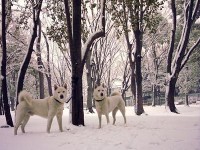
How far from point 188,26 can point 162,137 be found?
10936 millimetres

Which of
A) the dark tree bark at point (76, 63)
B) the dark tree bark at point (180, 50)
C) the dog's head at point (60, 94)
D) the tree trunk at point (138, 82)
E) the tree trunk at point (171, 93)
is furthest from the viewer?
the tree trunk at point (171, 93)

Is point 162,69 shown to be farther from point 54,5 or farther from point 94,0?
point 54,5

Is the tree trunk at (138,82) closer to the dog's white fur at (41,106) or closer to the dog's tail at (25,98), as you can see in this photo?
the dog's white fur at (41,106)

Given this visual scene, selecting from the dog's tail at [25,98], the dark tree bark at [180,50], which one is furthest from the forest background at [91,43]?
the dog's tail at [25,98]

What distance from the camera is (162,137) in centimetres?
704

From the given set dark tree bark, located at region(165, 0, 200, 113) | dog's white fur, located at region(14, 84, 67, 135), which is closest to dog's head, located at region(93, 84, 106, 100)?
dog's white fur, located at region(14, 84, 67, 135)

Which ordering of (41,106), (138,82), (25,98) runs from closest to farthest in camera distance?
(25,98), (41,106), (138,82)

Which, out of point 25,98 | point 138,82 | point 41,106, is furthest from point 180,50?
point 25,98

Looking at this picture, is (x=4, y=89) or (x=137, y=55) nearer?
(x=4, y=89)

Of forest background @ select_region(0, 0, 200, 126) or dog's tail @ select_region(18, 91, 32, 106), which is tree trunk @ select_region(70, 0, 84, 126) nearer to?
forest background @ select_region(0, 0, 200, 126)

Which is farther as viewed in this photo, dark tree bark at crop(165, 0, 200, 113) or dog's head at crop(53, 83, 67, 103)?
dark tree bark at crop(165, 0, 200, 113)

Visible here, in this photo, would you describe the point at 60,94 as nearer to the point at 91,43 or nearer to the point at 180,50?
the point at 91,43

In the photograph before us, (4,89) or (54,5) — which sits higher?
(54,5)

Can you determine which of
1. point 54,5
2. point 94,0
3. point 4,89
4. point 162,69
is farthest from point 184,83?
point 4,89
